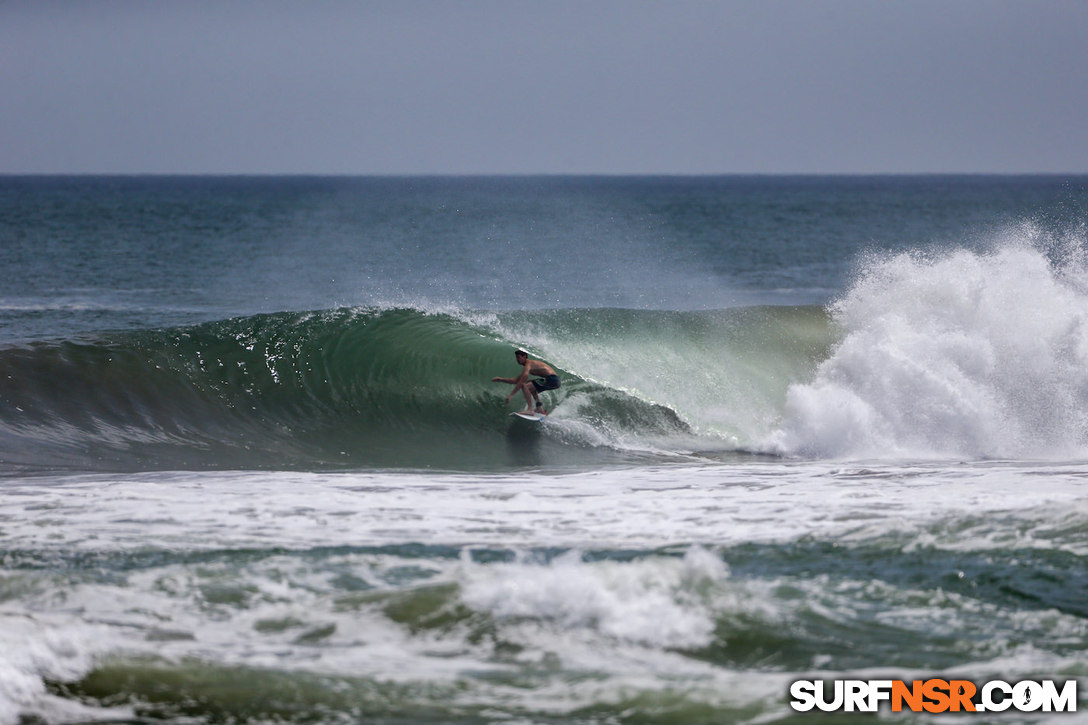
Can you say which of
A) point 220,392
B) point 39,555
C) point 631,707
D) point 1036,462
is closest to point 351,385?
point 220,392

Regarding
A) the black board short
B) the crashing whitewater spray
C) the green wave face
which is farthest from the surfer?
the crashing whitewater spray

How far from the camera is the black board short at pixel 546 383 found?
1271 centimetres

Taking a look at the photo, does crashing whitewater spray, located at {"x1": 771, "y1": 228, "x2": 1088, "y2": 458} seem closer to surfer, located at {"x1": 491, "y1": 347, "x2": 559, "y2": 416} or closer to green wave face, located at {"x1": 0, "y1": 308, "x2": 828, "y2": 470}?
green wave face, located at {"x1": 0, "y1": 308, "x2": 828, "y2": 470}

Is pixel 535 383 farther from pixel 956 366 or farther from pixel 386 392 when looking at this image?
pixel 956 366

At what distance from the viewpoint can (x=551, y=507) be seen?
339 inches

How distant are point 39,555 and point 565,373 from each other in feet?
25.9

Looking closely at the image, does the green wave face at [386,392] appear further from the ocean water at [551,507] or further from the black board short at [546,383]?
the black board short at [546,383]

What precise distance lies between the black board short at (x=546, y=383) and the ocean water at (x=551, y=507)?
0.34m

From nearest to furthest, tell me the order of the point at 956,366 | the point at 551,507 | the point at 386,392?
the point at 551,507, the point at 956,366, the point at 386,392

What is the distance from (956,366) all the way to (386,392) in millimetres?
6815

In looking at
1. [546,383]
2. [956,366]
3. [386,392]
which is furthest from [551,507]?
[956,366]

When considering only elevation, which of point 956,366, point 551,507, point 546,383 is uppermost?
point 956,366

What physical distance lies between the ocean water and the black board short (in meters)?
0.34

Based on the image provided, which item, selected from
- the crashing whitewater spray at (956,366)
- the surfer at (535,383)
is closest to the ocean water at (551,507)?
the crashing whitewater spray at (956,366)
